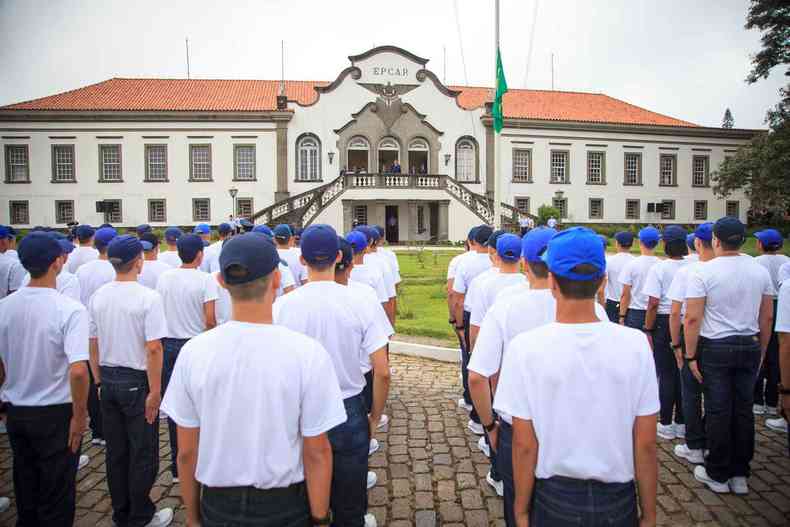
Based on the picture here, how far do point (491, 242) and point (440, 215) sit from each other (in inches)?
1087

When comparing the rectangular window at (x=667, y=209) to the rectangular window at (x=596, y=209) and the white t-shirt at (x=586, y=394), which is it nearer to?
the rectangular window at (x=596, y=209)

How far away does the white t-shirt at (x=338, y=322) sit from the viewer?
3477mm

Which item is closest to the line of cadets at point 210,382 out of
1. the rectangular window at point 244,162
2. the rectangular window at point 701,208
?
the rectangular window at point 244,162

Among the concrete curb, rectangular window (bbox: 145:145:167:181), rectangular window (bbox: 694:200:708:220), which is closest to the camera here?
the concrete curb

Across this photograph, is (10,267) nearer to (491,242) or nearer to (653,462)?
(491,242)

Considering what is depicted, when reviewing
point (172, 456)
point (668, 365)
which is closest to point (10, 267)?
point (172, 456)

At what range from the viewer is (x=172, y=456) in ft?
17.3

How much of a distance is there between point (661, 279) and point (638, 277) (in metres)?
0.72

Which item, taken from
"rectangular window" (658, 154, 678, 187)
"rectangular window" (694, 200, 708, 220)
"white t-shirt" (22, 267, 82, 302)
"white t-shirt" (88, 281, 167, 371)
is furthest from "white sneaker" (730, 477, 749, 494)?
"rectangular window" (694, 200, 708, 220)

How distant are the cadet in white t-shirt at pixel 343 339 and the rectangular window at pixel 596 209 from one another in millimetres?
38905

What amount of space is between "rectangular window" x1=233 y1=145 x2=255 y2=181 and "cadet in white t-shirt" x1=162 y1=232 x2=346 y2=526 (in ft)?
113

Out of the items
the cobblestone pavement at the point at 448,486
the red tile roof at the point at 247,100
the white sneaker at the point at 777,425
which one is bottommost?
the cobblestone pavement at the point at 448,486

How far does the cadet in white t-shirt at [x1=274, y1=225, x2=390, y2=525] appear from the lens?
3.38 meters

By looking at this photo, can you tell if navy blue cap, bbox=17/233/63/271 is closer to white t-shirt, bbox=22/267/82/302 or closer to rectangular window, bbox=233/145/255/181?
white t-shirt, bbox=22/267/82/302
